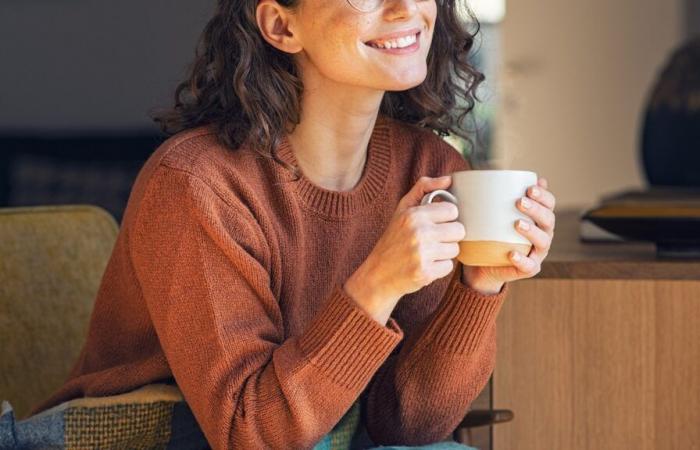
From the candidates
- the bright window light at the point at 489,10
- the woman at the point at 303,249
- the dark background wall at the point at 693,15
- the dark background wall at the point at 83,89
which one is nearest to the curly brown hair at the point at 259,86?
the woman at the point at 303,249

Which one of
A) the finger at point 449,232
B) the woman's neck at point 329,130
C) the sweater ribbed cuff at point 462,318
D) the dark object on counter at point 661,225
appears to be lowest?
the sweater ribbed cuff at point 462,318

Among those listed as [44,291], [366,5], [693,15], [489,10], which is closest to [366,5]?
[366,5]

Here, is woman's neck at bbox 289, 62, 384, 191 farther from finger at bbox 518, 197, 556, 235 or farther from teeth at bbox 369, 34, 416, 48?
finger at bbox 518, 197, 556, 235

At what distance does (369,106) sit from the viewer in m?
1.47

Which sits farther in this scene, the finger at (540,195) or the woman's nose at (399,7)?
the woman's nose at (399,7)

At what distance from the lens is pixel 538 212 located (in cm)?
120

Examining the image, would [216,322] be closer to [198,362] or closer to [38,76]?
[198,362]

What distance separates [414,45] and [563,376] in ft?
1.48

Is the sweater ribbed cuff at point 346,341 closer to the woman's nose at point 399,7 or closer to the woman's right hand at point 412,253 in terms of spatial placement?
the woman's right hand at point 412,253

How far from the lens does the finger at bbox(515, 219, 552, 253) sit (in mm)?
1193

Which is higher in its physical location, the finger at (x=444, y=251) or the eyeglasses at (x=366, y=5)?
the eyeglasses at (x=366, y=5)

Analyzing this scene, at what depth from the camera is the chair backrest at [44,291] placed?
1.66 m

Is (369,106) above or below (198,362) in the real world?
above

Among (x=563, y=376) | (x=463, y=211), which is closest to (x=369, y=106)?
(x=463, y=211)
